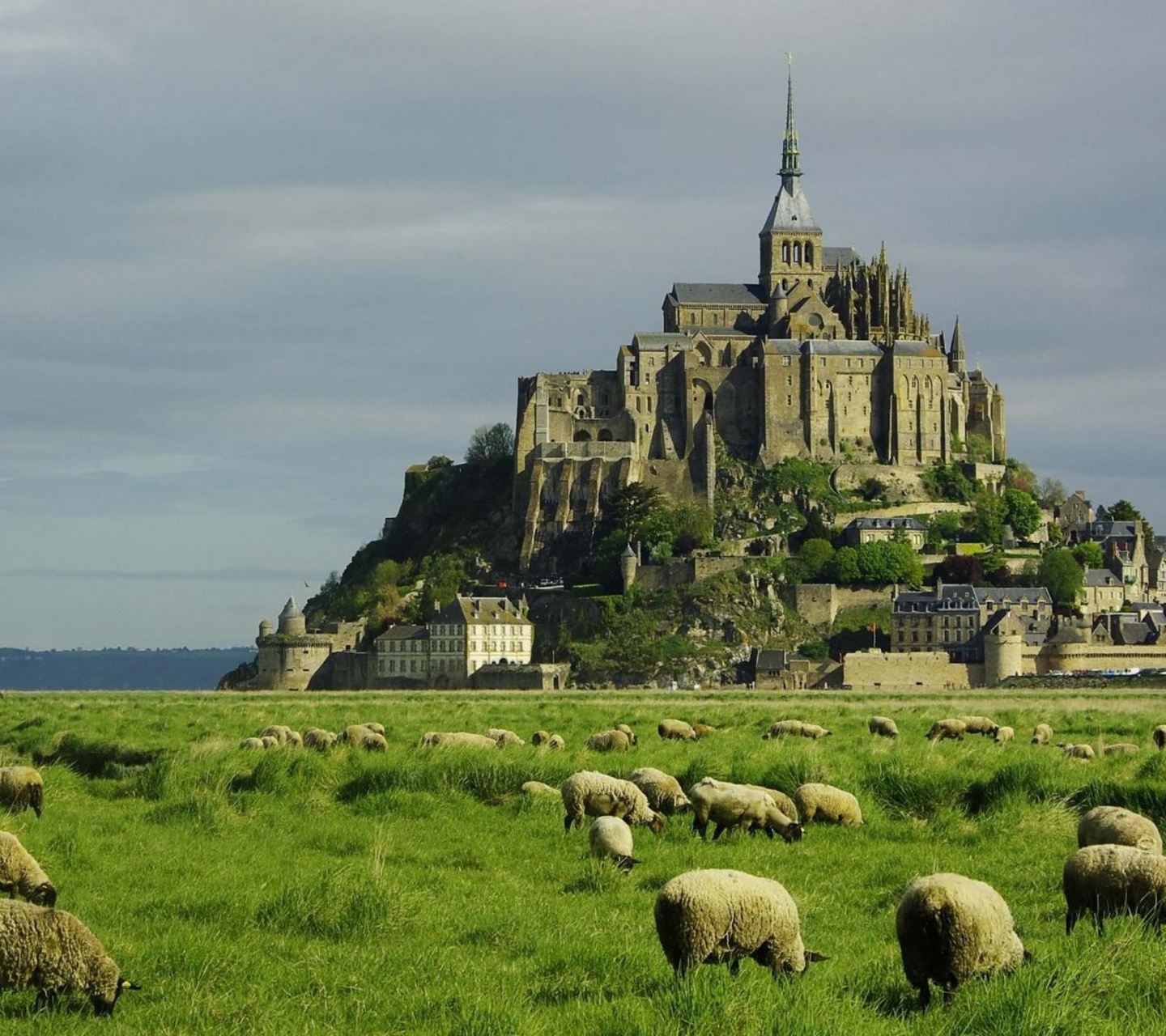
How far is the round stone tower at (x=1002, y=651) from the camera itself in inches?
3718

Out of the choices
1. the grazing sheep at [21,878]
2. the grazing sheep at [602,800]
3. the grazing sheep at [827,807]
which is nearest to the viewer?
the grazing sheep at [21,878]

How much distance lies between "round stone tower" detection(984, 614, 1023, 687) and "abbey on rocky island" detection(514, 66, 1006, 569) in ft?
75.2

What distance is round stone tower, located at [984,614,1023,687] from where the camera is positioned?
94438 mm

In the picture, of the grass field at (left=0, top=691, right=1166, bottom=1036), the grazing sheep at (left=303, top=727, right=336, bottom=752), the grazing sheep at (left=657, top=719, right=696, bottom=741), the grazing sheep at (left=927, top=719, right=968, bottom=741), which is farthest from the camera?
the grazing sheep at (left=927, top=719, right=968, bottom=741)

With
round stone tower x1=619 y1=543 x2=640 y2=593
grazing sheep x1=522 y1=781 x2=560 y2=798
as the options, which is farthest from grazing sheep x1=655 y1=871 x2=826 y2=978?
round stone tower x1=619 y1=543 x2=640 y2=593

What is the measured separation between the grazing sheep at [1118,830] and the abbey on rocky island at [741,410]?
320ft

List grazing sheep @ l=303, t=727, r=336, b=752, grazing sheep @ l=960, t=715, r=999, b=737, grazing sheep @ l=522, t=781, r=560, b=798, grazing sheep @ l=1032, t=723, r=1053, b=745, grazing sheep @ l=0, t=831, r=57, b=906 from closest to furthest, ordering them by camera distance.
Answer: grazing sheep @ l=0, t=831, r=57, b=906 < grazing sheep @ l=522, t=781, r=560, b=798 < grazing sheep @ l=303, t=727, r=336, b=752 < grazing sheep @ l=1032, t=723, r=1053, b=745 < grazing sheep @ l=960, t=715, r=999, b=737

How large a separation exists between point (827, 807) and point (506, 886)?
4.78 metres

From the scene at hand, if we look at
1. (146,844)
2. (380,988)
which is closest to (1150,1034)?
(380,988)

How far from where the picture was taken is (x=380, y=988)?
493 inches

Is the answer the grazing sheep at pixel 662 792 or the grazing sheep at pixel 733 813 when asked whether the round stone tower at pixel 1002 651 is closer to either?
the grazing sheep at pixel 662 792

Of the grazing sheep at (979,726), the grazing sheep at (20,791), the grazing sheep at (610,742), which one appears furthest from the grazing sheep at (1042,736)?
the grazing sheep at (20,791)

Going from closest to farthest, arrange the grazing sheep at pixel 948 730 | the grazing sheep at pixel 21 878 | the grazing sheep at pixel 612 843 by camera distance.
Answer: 1. the grazing sheep at pixel 21 878
2. the grazing sheep at pixel 612 843
3. the grazing sheep at pixel 948 730

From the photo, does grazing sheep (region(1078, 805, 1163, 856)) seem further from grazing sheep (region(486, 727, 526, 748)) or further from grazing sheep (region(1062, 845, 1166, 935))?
grazing sheep (region(486, 727, 526, 748))
